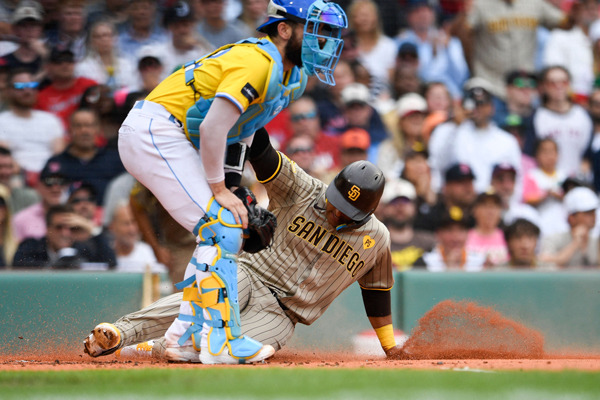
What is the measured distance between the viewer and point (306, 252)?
479 cm

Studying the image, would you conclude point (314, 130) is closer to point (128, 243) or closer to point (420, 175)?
point (420, 175)

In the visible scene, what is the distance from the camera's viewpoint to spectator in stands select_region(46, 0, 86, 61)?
25.0ft

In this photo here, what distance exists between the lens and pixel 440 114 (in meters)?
8.49

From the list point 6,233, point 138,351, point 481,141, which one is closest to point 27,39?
point 6,233

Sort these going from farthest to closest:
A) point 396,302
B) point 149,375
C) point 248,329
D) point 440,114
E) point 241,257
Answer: point 440,114, point 396,302, point 241,257, point 248,329, point 149,375

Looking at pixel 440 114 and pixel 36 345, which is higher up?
pixel 440 114

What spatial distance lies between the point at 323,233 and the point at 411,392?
1806mm

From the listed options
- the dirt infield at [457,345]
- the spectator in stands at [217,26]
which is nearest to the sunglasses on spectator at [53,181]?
the dirt infield at [457,345]

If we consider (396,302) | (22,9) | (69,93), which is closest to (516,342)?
(396,302)

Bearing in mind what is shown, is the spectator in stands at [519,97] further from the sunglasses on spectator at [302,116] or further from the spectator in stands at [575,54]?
the sunglasses on spectator at [302,116]

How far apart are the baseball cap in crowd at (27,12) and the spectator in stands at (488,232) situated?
14.8 feet

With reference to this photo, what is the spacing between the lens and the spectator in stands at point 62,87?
24.2 feet

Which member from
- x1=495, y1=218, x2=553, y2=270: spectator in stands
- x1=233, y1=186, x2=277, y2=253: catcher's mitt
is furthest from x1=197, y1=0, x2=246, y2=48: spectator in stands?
x1=233, y1=186, x2=277, y2=253: catcher's mitt

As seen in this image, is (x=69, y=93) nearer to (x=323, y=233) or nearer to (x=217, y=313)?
(x=323, y=233)
